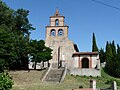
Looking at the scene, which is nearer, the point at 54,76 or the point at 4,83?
the point at 4,83

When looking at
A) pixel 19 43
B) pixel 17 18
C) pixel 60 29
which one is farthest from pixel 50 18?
pixel 19 43

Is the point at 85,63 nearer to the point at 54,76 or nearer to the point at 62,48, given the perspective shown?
the point at 62,48

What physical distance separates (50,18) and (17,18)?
23.7 feet

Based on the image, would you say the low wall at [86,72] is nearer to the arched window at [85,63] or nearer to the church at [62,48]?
the church at [62,48]

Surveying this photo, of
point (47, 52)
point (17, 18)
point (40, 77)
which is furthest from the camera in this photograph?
point (17, 18)

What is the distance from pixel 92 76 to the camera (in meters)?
41.4

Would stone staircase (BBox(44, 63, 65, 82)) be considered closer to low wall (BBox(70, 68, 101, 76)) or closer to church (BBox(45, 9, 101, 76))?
low wall (BBox(70, 68, 101, 76))

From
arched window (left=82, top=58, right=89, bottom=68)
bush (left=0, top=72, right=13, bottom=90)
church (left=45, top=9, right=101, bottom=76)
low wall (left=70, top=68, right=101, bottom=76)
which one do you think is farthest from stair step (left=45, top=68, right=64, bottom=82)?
bush (left=0, top=72, right=13, bottom=90)

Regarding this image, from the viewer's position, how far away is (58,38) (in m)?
52.0

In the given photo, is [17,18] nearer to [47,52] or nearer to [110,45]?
[47,52]

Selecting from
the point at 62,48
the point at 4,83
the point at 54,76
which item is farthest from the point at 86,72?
the point at 4,83

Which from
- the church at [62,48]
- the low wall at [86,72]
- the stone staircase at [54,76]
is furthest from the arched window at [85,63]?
the stone staircase at [54,76]

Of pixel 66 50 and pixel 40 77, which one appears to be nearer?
pixel 40 77

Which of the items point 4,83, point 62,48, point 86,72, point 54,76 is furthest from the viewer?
point 62,48
